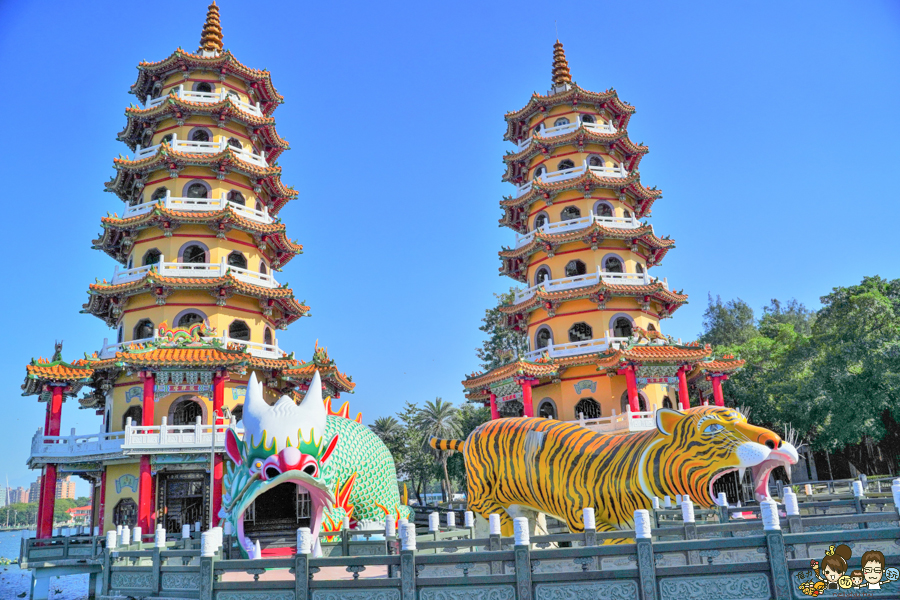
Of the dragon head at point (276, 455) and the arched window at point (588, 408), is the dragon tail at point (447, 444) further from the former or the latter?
the arched window at point (588, 408)

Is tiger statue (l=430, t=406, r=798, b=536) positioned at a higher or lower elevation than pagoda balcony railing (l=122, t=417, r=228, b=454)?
lower

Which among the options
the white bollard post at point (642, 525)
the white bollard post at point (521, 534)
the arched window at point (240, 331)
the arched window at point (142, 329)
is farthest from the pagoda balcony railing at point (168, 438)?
the white bollard post at point (642, 525)

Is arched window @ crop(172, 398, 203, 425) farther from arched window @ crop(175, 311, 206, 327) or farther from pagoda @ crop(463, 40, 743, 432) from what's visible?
pagoda @ crop(463, 40, 743, 432)

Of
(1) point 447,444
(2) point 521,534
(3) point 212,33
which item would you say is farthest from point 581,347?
(3) point 212,33

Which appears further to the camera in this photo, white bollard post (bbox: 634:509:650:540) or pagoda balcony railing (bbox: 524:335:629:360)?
pagoda balcony railing (bbox: 524:335:629:360)

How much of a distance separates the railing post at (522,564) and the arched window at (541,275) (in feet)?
66.8

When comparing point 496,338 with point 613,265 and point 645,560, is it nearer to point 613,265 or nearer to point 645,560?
point 613,265

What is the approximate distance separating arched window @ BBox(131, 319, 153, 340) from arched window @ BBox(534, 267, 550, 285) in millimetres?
15514

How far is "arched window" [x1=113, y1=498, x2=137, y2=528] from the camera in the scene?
874 inches

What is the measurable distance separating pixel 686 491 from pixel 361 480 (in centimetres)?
788

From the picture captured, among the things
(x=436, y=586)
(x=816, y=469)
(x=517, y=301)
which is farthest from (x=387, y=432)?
(x=436, y=586)

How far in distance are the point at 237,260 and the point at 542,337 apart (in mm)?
12809

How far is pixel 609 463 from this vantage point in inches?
451

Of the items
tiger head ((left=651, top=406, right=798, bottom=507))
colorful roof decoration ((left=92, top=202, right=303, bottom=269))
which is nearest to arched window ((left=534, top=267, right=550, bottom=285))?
colorful roof decoration ((left=92, top=202, right=303, bottom=269))
